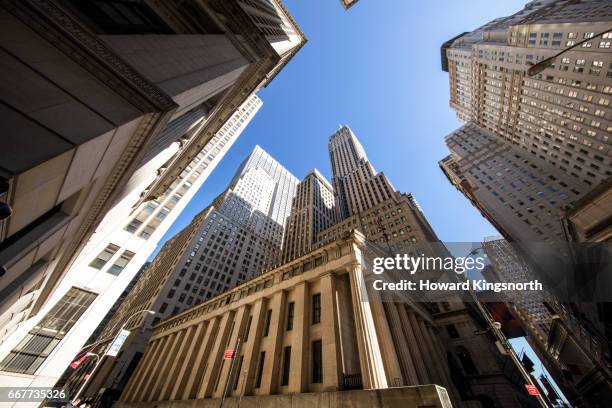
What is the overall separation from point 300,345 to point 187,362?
18845mm

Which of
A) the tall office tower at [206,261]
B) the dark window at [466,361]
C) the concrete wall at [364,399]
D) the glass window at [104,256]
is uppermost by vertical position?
the tall office tower at [206,261]

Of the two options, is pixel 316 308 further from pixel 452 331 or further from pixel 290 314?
pixel 452 331

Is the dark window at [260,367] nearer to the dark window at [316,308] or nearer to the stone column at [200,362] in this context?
the dark window at [316,308]

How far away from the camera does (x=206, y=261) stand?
2500 inches

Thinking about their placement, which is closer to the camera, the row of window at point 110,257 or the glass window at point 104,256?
the glass window at point 104,256

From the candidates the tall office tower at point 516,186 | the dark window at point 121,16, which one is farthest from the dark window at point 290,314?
the tall office tower at point 516,186

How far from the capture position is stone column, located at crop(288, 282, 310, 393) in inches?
597

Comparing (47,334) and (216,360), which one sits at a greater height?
(216,360)

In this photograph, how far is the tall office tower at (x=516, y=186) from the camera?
4650 centimetres

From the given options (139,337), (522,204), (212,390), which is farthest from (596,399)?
(139,337)

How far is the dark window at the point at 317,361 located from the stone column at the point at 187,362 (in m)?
18.3

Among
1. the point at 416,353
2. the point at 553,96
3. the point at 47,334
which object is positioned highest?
the point at 553,96

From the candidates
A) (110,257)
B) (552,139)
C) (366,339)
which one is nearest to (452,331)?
(366,339)

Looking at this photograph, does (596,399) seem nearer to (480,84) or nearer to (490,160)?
(490,160)
